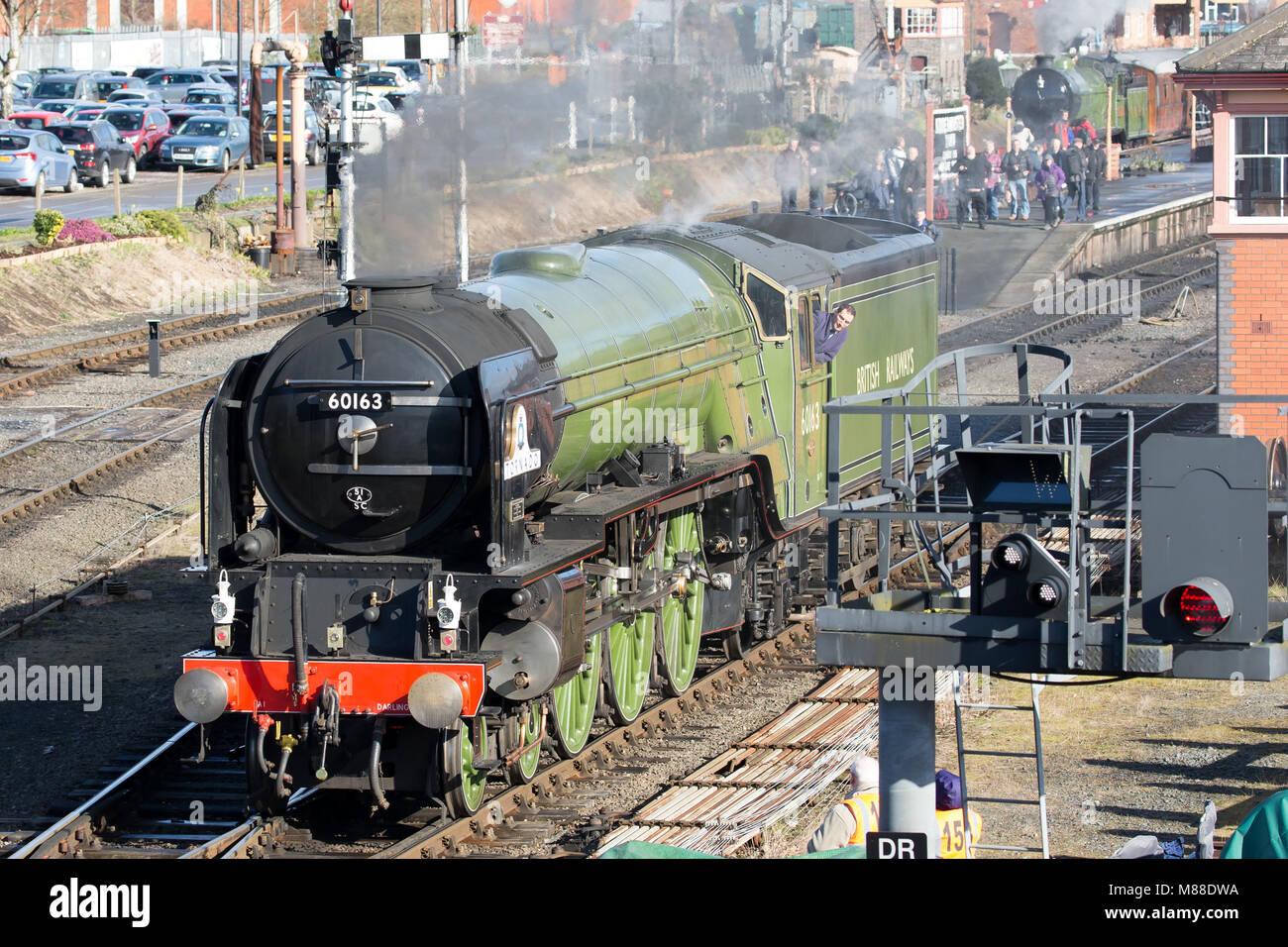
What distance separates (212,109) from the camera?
43812 millimetres

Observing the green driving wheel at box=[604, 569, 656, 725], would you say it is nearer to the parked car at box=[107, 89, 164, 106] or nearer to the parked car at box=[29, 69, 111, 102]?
the parked car at box=[107, 89, 164, 106]

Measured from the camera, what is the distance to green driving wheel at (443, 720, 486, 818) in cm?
864

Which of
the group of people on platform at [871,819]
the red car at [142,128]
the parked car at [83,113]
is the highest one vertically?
the parked car at [83,113]

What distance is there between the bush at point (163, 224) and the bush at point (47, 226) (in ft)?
7.12

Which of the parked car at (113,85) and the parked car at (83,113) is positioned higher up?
the parked car at (113,85)

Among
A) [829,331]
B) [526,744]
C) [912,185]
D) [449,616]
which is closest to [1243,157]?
[829,331]

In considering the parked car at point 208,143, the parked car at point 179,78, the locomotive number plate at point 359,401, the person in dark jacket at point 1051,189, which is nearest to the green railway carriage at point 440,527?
the locomotive number plate at point 359,401

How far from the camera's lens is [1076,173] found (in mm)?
35250

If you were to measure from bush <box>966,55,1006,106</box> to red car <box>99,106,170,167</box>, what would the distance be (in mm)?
20305

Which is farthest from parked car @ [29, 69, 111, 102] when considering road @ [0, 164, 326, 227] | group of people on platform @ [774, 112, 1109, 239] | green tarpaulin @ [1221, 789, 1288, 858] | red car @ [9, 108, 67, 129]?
green tarpaulin @ [1221, 789, 1288, 858]

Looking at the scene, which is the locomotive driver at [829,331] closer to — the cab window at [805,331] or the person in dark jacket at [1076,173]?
the cab window at [805,331]

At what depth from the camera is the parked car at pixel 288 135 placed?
38.7 metres

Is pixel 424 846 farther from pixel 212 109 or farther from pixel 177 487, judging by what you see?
pixel 212 109

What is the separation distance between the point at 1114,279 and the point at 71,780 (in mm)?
26868
